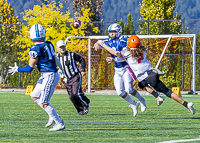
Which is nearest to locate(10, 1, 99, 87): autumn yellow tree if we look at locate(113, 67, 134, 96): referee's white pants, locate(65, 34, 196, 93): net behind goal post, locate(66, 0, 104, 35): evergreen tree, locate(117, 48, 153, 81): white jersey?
locate(65, 34, 196, 93): net behind goal post

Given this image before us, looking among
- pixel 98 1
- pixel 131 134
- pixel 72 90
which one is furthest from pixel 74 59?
pixel 98 1

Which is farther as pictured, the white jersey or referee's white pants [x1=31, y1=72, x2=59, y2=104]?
the white jersey

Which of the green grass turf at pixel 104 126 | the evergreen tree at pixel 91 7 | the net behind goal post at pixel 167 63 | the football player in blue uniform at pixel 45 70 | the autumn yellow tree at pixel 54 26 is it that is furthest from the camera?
the evergreen tree at pixel 91 7

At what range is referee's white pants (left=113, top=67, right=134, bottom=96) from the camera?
30.6ft

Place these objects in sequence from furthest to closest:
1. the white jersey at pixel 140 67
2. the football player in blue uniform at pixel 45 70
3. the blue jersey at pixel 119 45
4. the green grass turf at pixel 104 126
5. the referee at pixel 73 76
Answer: the referee at pixel 73 76 < the blue jersey at pixel 119 45 < the white jersey at pixel 140 67 < the football player in blue uniform at pixel 45 70 < the green grass turf at pixel 104 126

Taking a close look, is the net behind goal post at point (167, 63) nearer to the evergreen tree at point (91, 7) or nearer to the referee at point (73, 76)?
the evergreen tree at point (91, 7)

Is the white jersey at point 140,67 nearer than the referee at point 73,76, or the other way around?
the white jersey at point 140,67

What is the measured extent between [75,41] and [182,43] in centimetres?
469

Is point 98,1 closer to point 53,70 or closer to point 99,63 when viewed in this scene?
point 99,63

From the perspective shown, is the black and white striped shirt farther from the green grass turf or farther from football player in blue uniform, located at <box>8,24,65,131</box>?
football player in blue uniform, located at <box>8,24,65,131</box>

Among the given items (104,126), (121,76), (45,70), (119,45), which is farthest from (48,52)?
(121,76)

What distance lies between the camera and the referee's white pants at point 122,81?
30.6ft

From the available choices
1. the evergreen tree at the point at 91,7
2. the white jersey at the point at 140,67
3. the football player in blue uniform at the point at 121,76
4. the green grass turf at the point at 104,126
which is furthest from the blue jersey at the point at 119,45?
the evergreen tree at the point at 91,7

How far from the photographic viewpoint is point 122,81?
941 cm
